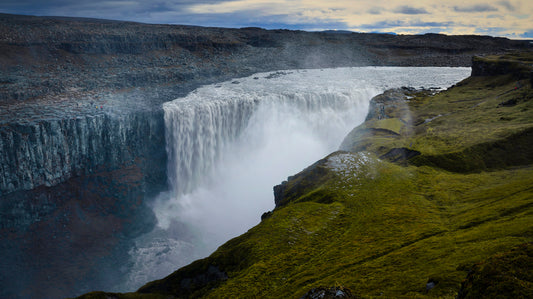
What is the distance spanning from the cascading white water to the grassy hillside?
13.6m

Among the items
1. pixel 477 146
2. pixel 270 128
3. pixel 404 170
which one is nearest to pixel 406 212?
pixel 404 170

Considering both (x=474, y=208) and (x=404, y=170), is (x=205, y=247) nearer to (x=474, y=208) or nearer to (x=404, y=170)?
(x=404, y=170)

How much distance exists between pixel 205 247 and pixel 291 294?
69.7 ft

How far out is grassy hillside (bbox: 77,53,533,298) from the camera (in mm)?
8643

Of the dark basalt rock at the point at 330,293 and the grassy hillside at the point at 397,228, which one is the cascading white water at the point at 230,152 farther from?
the dark basalt rock at the point at 330,293

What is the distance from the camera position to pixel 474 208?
1339 centimetres

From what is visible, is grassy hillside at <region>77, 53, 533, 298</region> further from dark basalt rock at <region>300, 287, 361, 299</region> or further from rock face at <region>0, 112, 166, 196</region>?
rock face at <region>0, 112, 166, 196</region>

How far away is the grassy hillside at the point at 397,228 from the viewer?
28.4ft

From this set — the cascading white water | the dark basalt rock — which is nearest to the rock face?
the cascading white water

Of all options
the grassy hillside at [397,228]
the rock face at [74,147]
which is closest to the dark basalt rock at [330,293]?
the grassy hillside at [397,228]

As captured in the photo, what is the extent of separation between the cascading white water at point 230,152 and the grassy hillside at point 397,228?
13.6 metres

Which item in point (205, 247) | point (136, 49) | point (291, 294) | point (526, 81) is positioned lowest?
point (205, 247)

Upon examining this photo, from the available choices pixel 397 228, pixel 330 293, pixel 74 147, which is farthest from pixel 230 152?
pixel 330 293

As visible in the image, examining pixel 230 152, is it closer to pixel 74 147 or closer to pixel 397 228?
pixel 74 147
